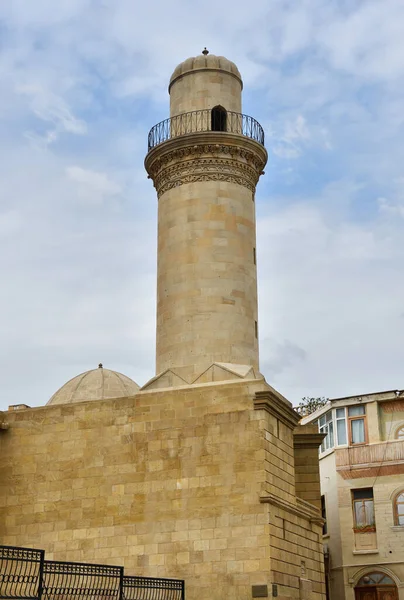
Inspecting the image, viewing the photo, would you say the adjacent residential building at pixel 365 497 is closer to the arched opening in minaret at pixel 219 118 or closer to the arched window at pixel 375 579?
the arched window at pixel 375 579

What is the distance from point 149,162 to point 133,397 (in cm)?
633

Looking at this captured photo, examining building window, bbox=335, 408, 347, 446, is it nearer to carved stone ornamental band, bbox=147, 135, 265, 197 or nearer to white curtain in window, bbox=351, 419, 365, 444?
white curtain in window, bbox=351, 419, 365, 444

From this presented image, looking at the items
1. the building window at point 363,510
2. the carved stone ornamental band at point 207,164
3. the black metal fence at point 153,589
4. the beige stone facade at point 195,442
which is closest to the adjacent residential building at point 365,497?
the building window at point 363,510

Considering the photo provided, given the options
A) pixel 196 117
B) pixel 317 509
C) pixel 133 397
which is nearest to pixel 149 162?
pixel 196 117

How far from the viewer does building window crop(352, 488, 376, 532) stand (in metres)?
26.5

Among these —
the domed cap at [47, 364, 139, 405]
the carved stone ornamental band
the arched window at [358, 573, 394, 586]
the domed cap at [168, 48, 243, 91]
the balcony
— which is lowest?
the arched window at [358, 573, 394, 586]

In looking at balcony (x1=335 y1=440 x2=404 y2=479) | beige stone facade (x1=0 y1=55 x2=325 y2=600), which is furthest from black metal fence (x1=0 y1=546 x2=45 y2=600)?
balcony (x1=335 y1=440 x2=404 y2=479)

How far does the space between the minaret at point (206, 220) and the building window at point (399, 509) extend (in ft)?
29.6

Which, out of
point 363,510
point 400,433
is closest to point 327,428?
point 400,433

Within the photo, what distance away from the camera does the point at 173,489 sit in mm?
17781

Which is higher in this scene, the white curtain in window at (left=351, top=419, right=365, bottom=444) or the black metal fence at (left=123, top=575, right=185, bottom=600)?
the white curtain in window at (left=351, top=419, right=365, bottom=444)

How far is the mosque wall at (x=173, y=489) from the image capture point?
16938mm

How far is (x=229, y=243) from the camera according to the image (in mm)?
20141

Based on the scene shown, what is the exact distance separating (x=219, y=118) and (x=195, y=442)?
8445 millimetres
